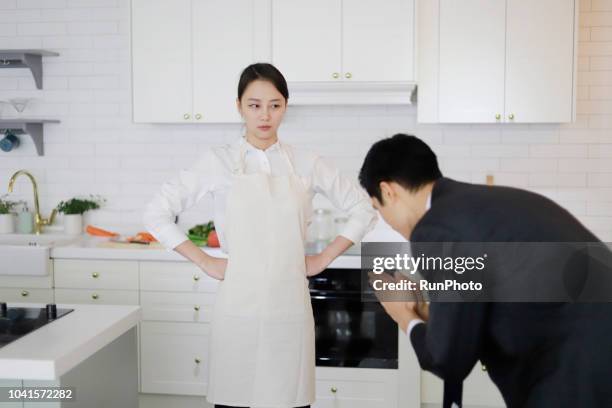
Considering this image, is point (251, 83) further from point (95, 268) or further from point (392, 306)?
point (95, 268)

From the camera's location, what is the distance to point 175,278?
4.18 meters

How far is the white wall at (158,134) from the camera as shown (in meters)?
4.59

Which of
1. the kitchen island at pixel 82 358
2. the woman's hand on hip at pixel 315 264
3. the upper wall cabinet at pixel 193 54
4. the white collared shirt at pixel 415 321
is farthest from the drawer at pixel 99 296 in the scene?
the white collared shirt at pixel 415 321

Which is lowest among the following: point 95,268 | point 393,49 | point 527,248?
point 95,268

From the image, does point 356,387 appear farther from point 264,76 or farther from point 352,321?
point 264,76

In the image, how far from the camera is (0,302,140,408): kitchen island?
1963 millimetres

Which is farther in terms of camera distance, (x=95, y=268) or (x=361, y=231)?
(x=95, y=268)

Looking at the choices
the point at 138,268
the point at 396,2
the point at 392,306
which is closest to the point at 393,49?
the point at 396,2

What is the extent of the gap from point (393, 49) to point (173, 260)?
1796mm

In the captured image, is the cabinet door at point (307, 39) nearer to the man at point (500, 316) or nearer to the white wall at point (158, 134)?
the white wall at point (158, 134)

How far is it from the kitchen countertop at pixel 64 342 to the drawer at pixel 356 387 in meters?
1.73

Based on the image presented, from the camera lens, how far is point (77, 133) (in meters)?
4.96

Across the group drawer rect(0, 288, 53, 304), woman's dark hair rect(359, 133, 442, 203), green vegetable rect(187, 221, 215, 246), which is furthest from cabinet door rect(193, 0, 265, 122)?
woman's dark hair rect(359, 133, 442, 203)

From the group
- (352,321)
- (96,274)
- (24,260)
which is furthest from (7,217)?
(352,321)
